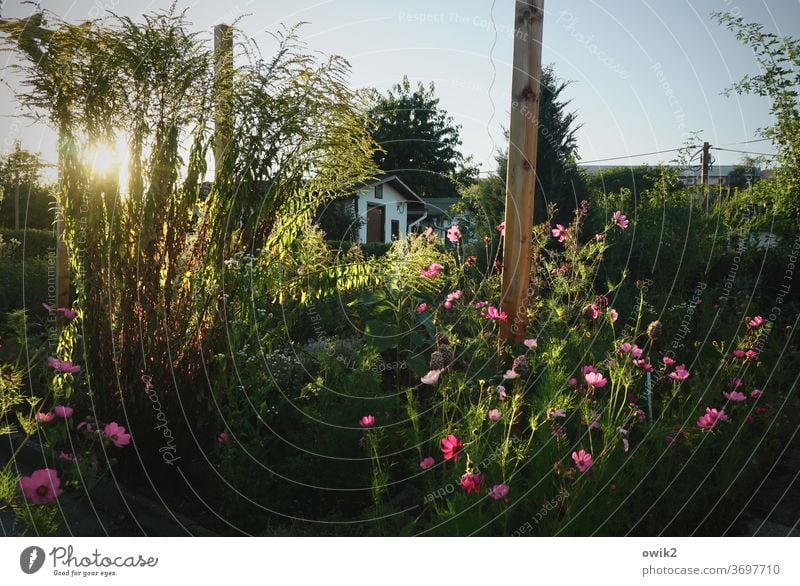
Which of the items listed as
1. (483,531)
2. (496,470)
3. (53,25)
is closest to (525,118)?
(496,470)

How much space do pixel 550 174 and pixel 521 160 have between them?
15.6 feet

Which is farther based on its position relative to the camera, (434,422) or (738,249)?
(738,249)

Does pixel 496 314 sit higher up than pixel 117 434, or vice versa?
pixel 496 314

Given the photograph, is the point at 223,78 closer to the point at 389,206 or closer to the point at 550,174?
the point at 550,174

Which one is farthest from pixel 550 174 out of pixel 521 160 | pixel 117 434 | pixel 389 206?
pixel 389 206

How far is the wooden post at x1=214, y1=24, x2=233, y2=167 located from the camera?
2883 mm

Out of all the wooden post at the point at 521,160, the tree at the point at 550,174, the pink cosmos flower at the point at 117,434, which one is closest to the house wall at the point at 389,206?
the tree at the point at 550,174

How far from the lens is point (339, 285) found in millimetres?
3391

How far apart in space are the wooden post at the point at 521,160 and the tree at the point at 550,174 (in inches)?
163

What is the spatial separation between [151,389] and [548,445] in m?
1.98

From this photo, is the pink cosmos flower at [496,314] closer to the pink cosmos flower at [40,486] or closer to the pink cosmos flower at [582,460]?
the pink cosmos flower at [582,460]

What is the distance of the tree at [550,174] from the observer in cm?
755

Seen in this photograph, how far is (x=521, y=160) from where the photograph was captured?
3.07 meters

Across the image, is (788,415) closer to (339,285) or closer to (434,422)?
(434,422)
